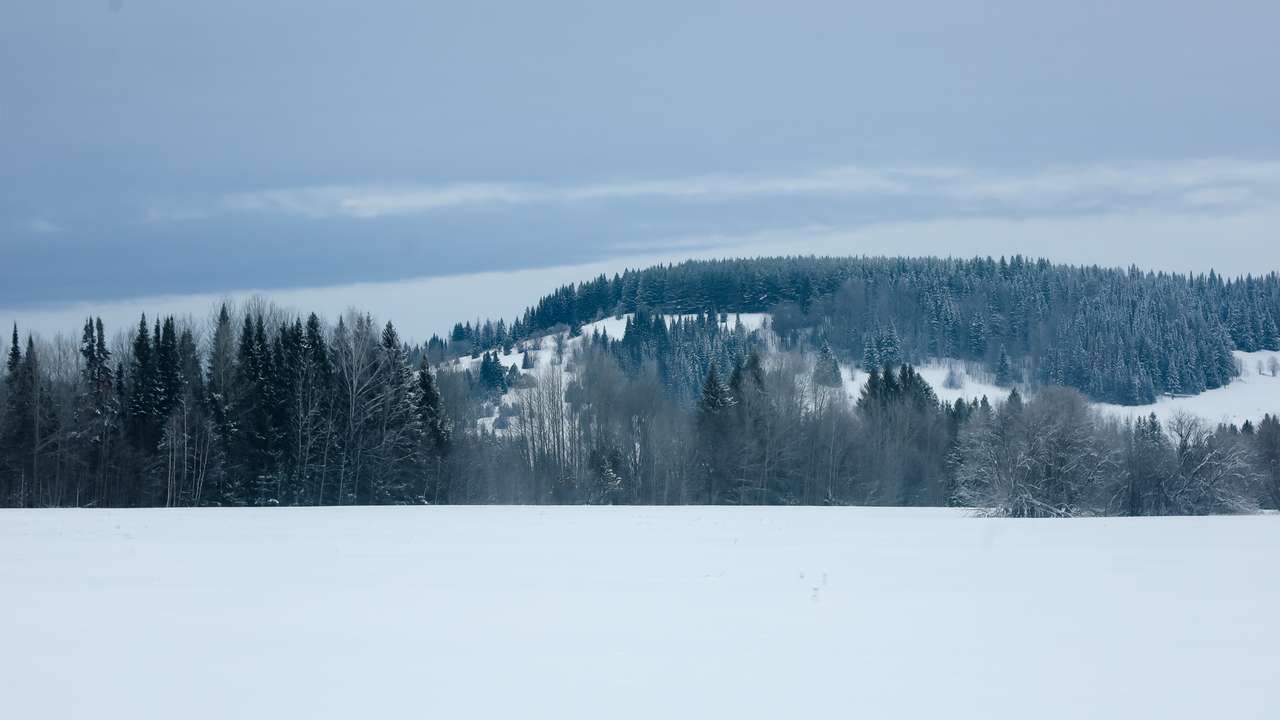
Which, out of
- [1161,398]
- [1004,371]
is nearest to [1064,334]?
[1004,371]

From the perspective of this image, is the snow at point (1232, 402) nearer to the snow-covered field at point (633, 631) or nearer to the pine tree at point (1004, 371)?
the pine tree at point (1004, 371)

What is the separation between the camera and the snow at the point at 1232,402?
14800 cm

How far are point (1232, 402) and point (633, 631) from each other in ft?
578

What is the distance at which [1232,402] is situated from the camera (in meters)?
159

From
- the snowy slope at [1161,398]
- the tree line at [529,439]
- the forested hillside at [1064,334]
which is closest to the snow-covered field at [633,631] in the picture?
the tree line at [529,439]

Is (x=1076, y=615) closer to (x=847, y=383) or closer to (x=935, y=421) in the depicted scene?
(x=935, y=421)

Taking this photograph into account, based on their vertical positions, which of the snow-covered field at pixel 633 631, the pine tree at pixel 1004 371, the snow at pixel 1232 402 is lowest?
the snow at pixel 1232 402

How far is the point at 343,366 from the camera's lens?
59.4 m

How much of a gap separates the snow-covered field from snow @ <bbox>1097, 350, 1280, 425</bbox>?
143 metres

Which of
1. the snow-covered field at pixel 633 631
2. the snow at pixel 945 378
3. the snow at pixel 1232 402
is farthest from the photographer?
the snow at pixel 945 378

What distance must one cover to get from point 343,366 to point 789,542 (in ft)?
137

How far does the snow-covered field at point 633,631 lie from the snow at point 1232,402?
142534 mm

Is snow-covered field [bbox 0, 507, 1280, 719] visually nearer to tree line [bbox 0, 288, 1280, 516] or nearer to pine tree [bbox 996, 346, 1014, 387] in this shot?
tree line [bbox 0, 288, 1280, 516]

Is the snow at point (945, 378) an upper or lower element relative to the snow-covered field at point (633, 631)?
lower
